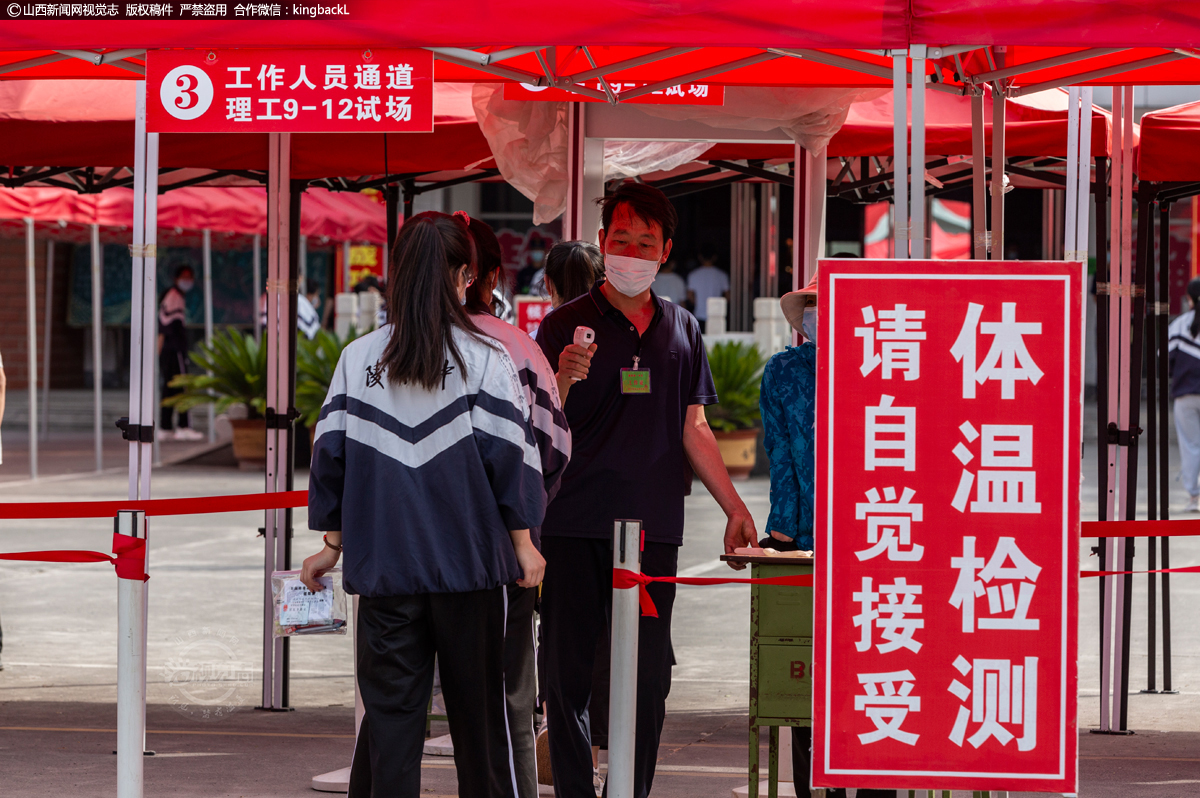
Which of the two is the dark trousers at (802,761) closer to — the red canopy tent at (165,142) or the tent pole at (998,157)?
the tent pole at (998,157)

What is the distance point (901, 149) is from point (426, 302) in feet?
4.00

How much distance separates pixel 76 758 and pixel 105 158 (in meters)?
2.53

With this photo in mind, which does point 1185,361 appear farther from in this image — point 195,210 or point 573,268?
point 573,268

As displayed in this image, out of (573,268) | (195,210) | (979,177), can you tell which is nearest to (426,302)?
(573,268)

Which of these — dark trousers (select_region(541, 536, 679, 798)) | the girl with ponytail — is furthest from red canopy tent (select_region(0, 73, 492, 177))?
the girl with ponytail

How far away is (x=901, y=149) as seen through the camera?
3787 mm

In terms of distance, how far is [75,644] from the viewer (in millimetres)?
7965

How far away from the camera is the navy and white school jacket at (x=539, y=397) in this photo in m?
3.90

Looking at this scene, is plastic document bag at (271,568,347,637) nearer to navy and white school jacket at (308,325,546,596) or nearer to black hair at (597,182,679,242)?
navy and white school jacket at (308,325,546,596)

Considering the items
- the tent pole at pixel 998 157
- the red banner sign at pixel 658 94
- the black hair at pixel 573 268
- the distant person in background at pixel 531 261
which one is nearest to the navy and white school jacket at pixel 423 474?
the black hair at pixel 573 268

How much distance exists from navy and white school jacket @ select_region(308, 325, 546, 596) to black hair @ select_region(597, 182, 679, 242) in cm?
97

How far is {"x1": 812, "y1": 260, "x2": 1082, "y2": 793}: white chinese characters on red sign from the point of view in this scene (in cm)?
361

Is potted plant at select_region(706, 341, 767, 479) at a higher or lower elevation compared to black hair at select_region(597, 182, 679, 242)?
lower

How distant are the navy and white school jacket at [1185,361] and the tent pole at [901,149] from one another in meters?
9.52
